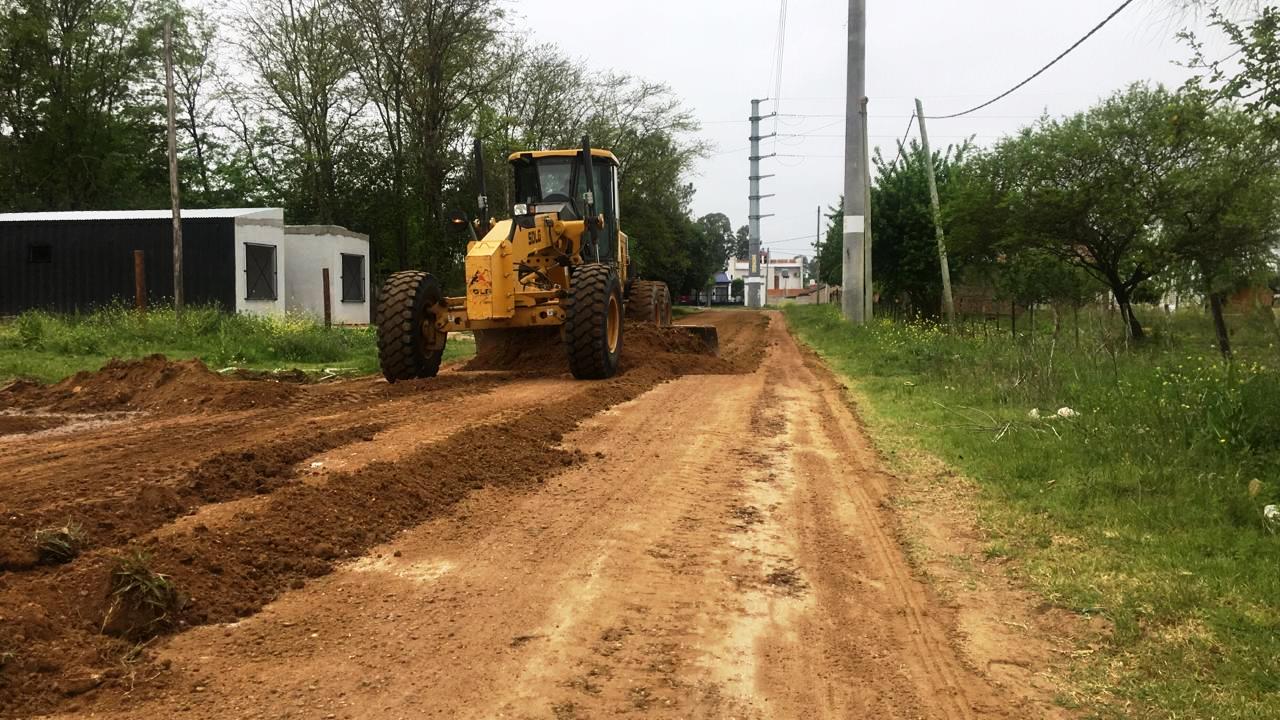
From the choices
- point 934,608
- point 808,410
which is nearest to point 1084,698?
point 934,608

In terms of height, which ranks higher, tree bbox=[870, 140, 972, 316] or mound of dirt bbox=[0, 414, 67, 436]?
tree bbox=[870, 140, 972, 316]

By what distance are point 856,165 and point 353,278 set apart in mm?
15708

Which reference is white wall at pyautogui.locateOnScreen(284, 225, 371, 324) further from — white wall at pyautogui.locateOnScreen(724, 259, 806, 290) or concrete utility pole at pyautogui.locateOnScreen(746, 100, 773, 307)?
white wall at pyautogui.locateOnScreen(724, 259, 806, 290)

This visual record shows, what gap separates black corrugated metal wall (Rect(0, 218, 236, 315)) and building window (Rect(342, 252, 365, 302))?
15.2ft

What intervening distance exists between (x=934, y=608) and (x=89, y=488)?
17.0 ft

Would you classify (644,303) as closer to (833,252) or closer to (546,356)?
(546,356)

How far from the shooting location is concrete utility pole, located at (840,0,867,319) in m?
25.9

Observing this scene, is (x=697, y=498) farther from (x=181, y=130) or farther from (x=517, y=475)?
(x=181, y=130)

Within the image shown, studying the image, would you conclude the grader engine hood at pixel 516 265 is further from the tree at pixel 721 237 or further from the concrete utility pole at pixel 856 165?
the tree at pixel 721 237

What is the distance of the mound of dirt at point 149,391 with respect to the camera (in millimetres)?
10742

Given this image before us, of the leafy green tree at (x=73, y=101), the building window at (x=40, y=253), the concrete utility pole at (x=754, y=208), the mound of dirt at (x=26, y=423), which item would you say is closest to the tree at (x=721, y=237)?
the concrete utility pole at (x=754, y=208)

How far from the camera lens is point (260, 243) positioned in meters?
26.0

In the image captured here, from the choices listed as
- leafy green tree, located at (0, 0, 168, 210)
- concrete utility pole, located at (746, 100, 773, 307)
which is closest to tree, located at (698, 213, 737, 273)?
concrete utility pole, located at (746, 100, 773, 307)

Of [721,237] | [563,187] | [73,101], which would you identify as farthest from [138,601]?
[721,237]
